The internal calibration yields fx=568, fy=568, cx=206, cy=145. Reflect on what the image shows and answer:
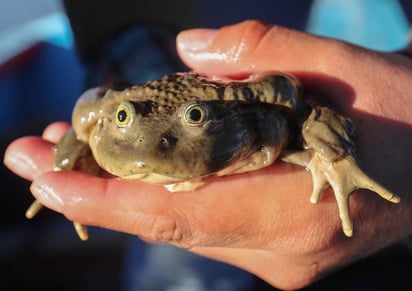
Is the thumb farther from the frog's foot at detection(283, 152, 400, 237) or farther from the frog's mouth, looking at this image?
the frog's mouth

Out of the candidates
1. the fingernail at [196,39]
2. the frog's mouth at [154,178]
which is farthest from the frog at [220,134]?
the fingernail at [196,39]

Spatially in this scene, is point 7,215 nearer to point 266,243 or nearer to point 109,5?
point 109,5

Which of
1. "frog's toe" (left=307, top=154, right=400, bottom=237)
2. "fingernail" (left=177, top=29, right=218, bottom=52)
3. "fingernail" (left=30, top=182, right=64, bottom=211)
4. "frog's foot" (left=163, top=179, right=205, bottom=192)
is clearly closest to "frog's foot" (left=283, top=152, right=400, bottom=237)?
"frog's toe" (left=307, top=154, right=400, bottom=237)

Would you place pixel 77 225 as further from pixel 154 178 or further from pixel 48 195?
pixel 154 178

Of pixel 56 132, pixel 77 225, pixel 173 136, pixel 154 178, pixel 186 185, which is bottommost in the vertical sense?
pixel 77 225

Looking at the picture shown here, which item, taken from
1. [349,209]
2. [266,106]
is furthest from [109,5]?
[349,209]

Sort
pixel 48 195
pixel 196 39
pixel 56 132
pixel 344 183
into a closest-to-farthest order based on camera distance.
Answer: pixel 344 183, pixel 48 195, pixel 196 39, pixel 56 132

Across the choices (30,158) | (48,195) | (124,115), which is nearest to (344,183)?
(124,115)
